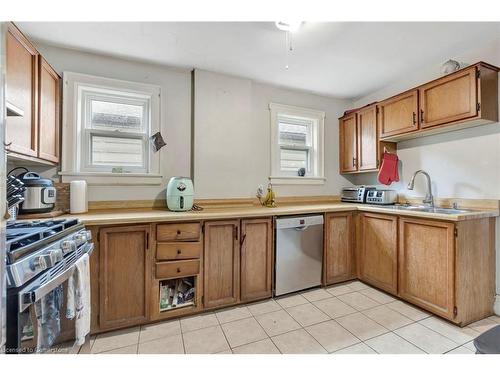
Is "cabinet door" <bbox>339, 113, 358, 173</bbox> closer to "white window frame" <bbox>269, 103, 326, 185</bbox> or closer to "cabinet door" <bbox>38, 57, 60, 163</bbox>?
"white window frame" <bbox>269, 103, 326, 185</bbox>

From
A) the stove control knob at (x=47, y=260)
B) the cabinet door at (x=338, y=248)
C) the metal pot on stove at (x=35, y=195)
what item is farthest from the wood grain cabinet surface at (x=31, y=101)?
the cabinet door at (x=338, y=248)

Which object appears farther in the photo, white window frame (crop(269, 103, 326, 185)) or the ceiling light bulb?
white window frame (crop(269, 103, 326, 185))

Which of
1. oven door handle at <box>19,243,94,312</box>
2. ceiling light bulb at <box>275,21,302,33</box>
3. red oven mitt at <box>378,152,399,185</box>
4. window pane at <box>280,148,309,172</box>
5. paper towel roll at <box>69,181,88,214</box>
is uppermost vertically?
ceiling light bulb at <box>275,21,302,33</box>

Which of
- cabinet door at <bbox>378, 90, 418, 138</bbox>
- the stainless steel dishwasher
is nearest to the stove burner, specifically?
the stainless steel dishwasher

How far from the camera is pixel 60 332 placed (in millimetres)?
1075

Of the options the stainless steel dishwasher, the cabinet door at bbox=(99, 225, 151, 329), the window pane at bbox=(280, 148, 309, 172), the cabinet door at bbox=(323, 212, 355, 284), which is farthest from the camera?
the window pane at bbox=(280, 148, 309, 172)

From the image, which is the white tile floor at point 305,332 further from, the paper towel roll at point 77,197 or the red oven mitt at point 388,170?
the red oven mitt at point 388,170

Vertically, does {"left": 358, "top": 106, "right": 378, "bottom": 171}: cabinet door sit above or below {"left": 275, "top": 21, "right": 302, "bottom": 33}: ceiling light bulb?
below

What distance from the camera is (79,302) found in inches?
46.8

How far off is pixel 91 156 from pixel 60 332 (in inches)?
68.7

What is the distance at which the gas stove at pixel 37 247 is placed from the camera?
84 cm

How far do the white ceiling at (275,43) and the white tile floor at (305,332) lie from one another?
237 cm

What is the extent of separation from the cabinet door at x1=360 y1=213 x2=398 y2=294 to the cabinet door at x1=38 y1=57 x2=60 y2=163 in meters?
3.10

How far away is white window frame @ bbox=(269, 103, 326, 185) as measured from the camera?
3.03 m
